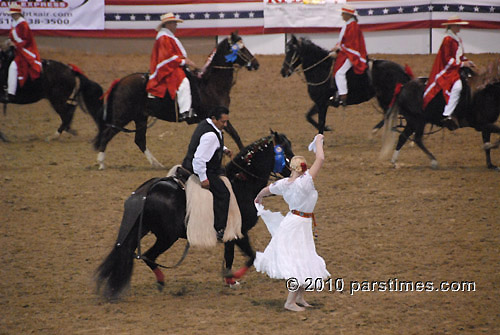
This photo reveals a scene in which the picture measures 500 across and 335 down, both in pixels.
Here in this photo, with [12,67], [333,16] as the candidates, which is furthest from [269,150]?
[333,16]

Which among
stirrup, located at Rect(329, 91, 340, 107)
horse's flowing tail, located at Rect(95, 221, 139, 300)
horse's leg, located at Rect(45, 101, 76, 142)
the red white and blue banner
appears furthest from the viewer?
the red white and blue banner

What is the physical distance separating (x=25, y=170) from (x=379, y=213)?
6.67 m

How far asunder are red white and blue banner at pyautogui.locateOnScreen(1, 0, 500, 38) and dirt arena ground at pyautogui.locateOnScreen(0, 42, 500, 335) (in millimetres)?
5088

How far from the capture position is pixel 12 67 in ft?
48.1

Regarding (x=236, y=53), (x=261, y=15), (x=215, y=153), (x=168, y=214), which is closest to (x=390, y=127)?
(x=236, y=53)

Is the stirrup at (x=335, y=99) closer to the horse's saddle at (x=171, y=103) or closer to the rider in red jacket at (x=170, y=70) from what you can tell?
the horse's saddle at (x=171, y=103)

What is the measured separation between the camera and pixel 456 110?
1204 cm

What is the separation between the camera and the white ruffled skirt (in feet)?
20.6

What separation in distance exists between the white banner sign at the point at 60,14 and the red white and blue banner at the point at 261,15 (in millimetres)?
29

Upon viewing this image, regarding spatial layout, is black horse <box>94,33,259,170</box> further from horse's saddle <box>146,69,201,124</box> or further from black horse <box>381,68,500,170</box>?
black horse <box>381,68,500,170</box>

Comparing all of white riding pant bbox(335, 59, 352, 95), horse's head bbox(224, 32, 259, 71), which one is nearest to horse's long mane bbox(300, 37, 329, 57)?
white riding pant bbox(335, 59, 352, 95)

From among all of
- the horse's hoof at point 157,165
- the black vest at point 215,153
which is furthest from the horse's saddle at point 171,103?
the black vest at point 215,153

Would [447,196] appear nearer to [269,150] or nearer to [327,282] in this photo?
[327,282]

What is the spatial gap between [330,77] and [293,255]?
8090mm
